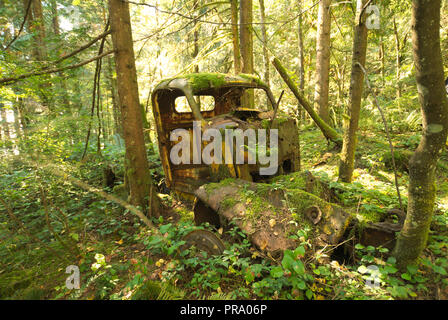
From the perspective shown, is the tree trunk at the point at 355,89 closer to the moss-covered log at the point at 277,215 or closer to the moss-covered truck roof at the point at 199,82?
the moss-covered log at the point at 277,215

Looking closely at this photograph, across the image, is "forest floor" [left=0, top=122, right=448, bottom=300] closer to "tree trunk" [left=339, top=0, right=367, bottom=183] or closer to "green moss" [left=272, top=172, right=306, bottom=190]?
"tree trunk" [left=339, top=0, right=367, bottom=183]

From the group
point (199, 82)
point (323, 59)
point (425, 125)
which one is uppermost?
point (323, 59)

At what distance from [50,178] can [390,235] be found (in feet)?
16.3

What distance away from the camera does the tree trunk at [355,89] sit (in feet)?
9.58

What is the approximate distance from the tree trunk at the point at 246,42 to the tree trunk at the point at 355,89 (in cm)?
329

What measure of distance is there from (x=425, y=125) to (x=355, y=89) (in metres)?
1.66

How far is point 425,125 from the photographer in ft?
5.55

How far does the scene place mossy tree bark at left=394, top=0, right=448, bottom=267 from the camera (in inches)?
59.8

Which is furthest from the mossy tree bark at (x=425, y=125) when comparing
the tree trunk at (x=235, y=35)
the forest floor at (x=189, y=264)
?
the tree trunk at (x=235, y=35)

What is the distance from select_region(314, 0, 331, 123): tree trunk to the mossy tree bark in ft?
20.3

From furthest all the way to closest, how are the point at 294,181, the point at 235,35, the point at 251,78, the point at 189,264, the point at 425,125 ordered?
the point at 235,35 → the point at 251,78 → the point at 294,181 → the point at 189,264 → the point at 425,125

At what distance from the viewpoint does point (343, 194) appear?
3055 mm

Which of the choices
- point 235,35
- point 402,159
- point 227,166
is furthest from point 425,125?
point 235,35

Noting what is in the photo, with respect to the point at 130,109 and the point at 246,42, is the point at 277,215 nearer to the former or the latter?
the point at 130,109
